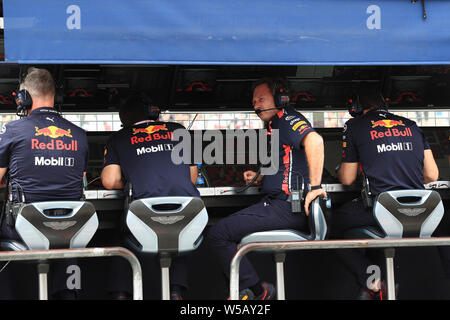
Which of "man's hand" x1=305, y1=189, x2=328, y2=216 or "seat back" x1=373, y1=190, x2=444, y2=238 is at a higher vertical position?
"man's hand" x1=305, y1=189, x2=328, y2=216

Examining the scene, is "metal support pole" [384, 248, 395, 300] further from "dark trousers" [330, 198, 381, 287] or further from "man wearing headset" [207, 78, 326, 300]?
"man wearing headset" [207, 78, 326, 300]

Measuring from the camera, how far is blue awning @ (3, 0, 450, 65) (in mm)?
2936

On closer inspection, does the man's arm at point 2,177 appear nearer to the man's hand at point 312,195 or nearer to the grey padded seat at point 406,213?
the man's hand at point 312,195

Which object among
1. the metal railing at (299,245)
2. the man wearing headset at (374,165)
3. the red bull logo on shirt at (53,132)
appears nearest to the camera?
the metal railing at (299,245)

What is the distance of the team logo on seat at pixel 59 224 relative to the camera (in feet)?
9.73

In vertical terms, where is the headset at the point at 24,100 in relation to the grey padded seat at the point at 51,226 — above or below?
above

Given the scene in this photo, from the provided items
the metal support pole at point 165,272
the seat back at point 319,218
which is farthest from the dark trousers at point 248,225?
the metal support pole at point 165,272

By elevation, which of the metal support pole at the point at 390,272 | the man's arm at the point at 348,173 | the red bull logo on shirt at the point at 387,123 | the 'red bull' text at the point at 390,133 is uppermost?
the red bull logo on shirt at the point at 387,123

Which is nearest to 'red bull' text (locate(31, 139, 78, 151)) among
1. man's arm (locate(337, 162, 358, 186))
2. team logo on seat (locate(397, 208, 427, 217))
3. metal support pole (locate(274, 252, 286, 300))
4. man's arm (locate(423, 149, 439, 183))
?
metal support pole (locate(274, 252, 286, 300))

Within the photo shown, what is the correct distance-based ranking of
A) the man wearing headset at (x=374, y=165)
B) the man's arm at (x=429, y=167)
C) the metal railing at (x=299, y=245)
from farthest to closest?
the man's arm at (x=429, y=167), the man wearing headset at (x=374, y=165), the metal railing at (x=299, y=245)

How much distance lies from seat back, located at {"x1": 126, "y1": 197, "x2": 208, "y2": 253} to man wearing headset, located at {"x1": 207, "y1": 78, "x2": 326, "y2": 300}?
284mm

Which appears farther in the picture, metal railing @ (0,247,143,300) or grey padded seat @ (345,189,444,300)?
grey padded seat @ (345,189,444,300)

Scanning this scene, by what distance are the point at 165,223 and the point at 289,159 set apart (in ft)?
2.71

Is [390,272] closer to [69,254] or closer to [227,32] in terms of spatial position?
[227,32]
